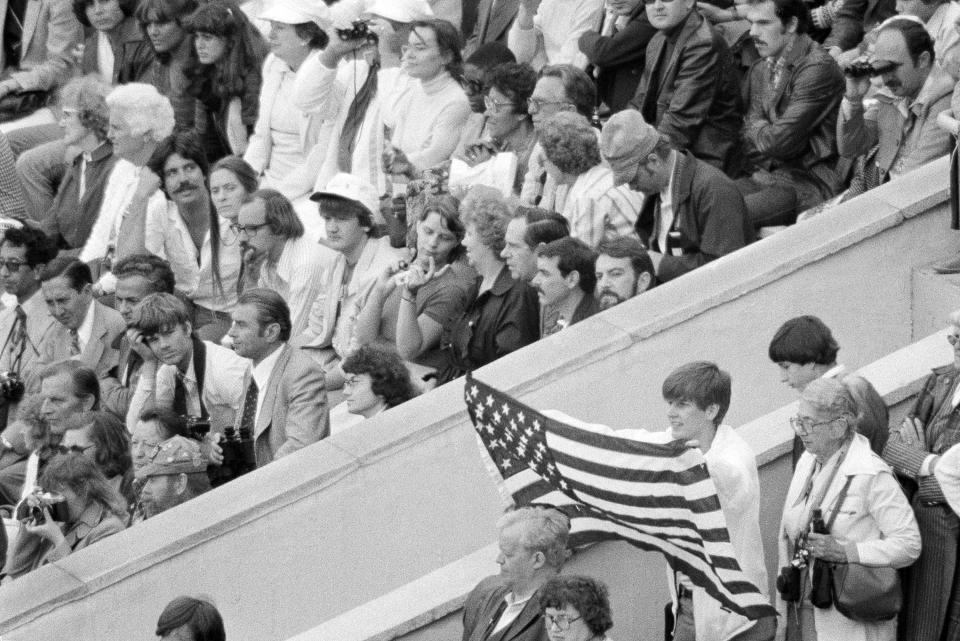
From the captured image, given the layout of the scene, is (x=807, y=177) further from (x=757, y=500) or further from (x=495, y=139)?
(x=757, y=500)

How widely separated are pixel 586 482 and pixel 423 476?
1614mm

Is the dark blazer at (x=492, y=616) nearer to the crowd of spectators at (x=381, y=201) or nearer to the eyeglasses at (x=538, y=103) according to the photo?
the crowd of spectators at (x=381, y=201)

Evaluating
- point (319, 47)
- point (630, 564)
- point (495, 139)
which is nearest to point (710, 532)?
point (630, 564)

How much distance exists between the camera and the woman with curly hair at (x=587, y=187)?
11.2 meters

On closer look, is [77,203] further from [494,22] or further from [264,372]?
[264,372]

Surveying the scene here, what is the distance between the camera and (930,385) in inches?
352

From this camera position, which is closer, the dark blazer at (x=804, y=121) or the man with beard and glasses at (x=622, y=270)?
the man with beard and glasses at (x=622, y=270)

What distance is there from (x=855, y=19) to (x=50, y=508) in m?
5.70

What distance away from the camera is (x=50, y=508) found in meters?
10.5

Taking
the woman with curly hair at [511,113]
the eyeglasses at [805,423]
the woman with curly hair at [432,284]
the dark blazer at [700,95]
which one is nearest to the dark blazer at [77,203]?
the woman with curly hair at [511,113]

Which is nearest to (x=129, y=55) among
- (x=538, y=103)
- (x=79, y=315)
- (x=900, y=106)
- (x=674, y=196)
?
(x=79, y=315)

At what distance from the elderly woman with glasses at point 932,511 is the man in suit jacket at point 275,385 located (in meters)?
2.93

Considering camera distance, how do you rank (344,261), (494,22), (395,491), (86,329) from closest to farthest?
(395,491)
(344,261)
(86,329)
(494,22)

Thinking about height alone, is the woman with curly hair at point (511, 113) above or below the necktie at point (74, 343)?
above
